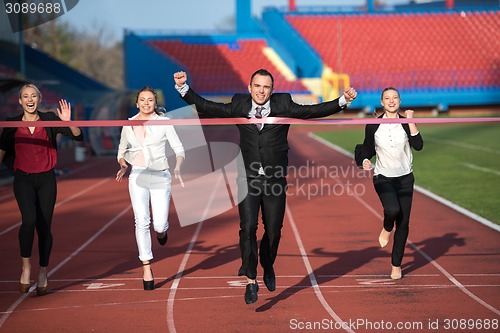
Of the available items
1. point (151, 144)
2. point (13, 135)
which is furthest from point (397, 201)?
point (13, 135)

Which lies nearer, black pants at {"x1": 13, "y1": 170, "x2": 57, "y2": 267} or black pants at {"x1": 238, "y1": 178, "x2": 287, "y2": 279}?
black pants at {"x1": 238, "y1": 178, "x2": 287, "y2": 279}

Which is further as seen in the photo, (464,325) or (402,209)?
(402,209)

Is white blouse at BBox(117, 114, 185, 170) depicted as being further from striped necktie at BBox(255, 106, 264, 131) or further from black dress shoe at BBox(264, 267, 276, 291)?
black dress shoe at BBox(264, 267, 276, 291)

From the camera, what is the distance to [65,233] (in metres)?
13.1

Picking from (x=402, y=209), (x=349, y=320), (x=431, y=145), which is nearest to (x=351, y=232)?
(x=402, y=209)

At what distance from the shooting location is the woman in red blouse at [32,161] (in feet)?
27.2

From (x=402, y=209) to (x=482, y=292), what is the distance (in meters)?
1.20

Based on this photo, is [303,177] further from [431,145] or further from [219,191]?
[431,145]

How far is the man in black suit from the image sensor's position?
24.7 ft

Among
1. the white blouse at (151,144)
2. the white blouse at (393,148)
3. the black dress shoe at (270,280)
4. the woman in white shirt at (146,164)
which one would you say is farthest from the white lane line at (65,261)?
the white blouse at (393,148)

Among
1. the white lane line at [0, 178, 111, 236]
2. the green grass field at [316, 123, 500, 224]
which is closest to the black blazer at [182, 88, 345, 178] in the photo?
the white lane line at [0, 178, 111, 236]

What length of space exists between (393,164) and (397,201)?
400mm

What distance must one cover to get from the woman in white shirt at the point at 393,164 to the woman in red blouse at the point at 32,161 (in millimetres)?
3087

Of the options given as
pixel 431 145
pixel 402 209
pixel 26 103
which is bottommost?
pixel 431 145
